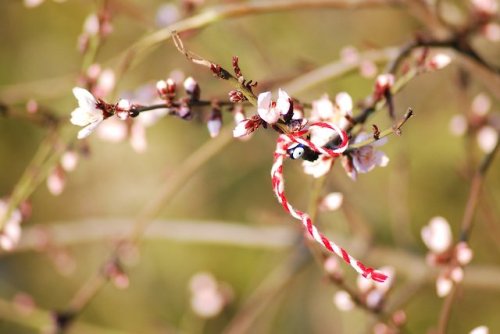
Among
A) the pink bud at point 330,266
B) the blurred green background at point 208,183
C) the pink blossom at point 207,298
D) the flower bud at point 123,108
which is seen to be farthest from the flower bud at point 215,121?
the blurred green background at point 208,183

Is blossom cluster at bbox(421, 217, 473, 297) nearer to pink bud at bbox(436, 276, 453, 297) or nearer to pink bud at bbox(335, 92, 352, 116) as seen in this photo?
pink bud at bbox(436, 276, 453, 297)

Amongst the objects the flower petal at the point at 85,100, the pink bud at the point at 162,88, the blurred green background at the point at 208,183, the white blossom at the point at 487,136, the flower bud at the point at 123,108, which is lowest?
the flower bud at the point at 123,108

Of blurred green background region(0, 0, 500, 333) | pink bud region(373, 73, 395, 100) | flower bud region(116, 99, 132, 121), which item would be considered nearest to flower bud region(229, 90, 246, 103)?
flower bud region(116, 99, 132, 121)

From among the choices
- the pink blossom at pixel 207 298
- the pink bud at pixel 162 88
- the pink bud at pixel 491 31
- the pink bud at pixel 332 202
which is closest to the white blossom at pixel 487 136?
the pink bud at pixel 491 31

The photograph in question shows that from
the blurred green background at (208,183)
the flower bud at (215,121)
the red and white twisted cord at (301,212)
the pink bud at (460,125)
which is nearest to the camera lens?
the red and white twisted cord at (301,212)

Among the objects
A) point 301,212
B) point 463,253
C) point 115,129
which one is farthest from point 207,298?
point 301,212

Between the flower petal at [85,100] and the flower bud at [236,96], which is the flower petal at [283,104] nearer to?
the flower bud at [236,96]

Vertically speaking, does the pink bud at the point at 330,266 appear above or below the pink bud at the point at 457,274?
above

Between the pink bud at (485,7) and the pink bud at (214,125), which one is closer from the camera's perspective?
the pink bud at (214,125)

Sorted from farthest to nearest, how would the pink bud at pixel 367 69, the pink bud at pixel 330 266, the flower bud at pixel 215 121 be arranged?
the pink bud at pixel 367 69 → the pink bud at pixel 330 266 → the flower bud at pixel 215 121
